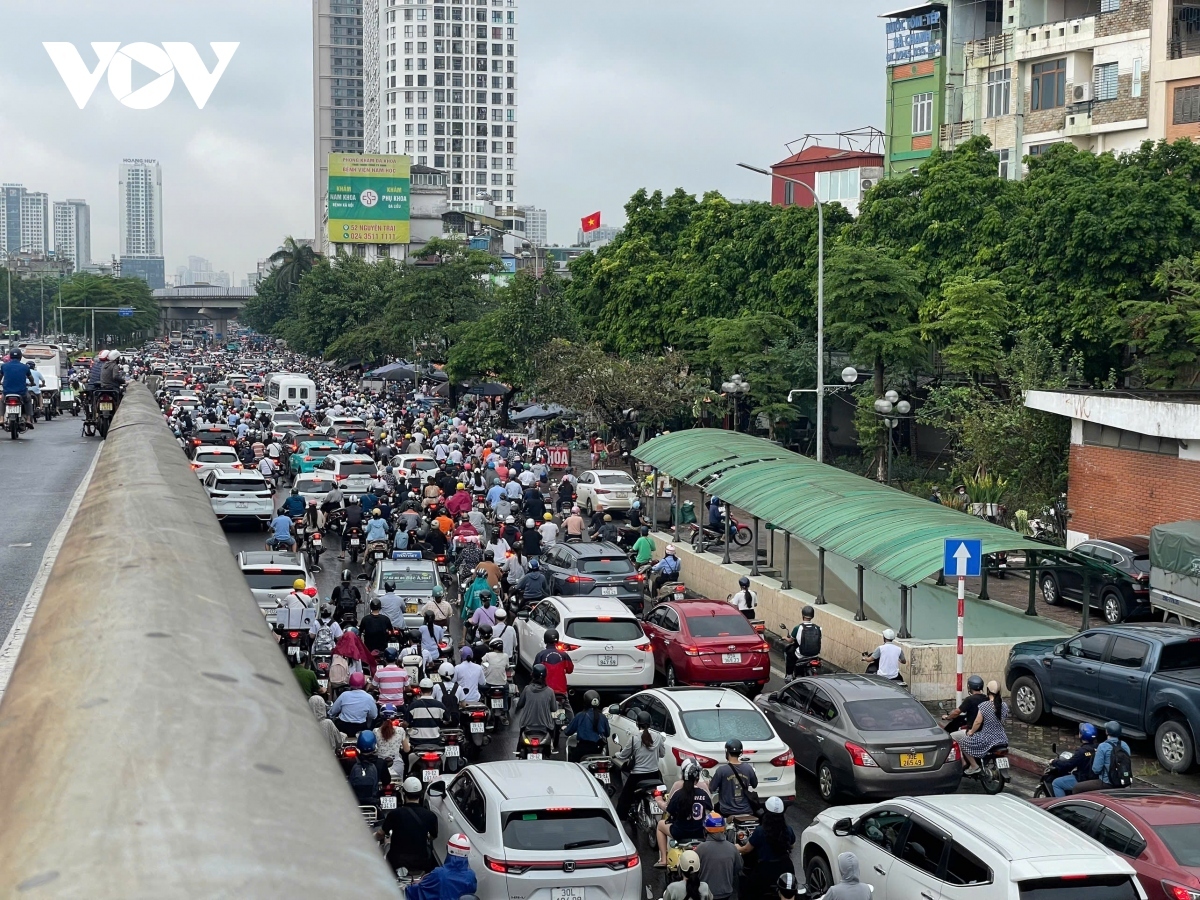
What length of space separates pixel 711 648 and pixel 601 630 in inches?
60.5

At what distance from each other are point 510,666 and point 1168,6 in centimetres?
4218

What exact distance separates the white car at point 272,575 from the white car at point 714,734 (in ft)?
22.9

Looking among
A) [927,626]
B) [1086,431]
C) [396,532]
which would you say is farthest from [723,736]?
[1086,431]

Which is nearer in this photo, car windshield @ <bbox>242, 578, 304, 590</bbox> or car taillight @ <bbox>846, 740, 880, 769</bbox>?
car taillight @ <bbox>846, 740, 880, 769</bbox>

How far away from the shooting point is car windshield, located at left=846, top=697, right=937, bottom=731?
14695 mm

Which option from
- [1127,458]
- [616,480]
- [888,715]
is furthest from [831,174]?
[888,715]

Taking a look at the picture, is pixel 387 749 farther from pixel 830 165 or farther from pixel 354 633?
pixel 830 165

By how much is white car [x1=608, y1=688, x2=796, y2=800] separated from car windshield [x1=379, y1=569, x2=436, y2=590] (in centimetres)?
699

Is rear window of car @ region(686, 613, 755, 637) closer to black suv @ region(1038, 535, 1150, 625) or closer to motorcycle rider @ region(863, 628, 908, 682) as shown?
motorcycle rider @ region(863, 628, 908, 682)

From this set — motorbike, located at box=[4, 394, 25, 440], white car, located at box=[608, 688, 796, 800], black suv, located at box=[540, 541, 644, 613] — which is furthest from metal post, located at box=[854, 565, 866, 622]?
motorbike, located at box=[4, 394, 25, 440]

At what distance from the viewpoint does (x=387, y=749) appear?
1350 centimetres

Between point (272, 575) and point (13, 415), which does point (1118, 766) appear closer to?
point (272, 575)

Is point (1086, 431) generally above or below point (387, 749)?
above

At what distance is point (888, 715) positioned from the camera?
584 inches
